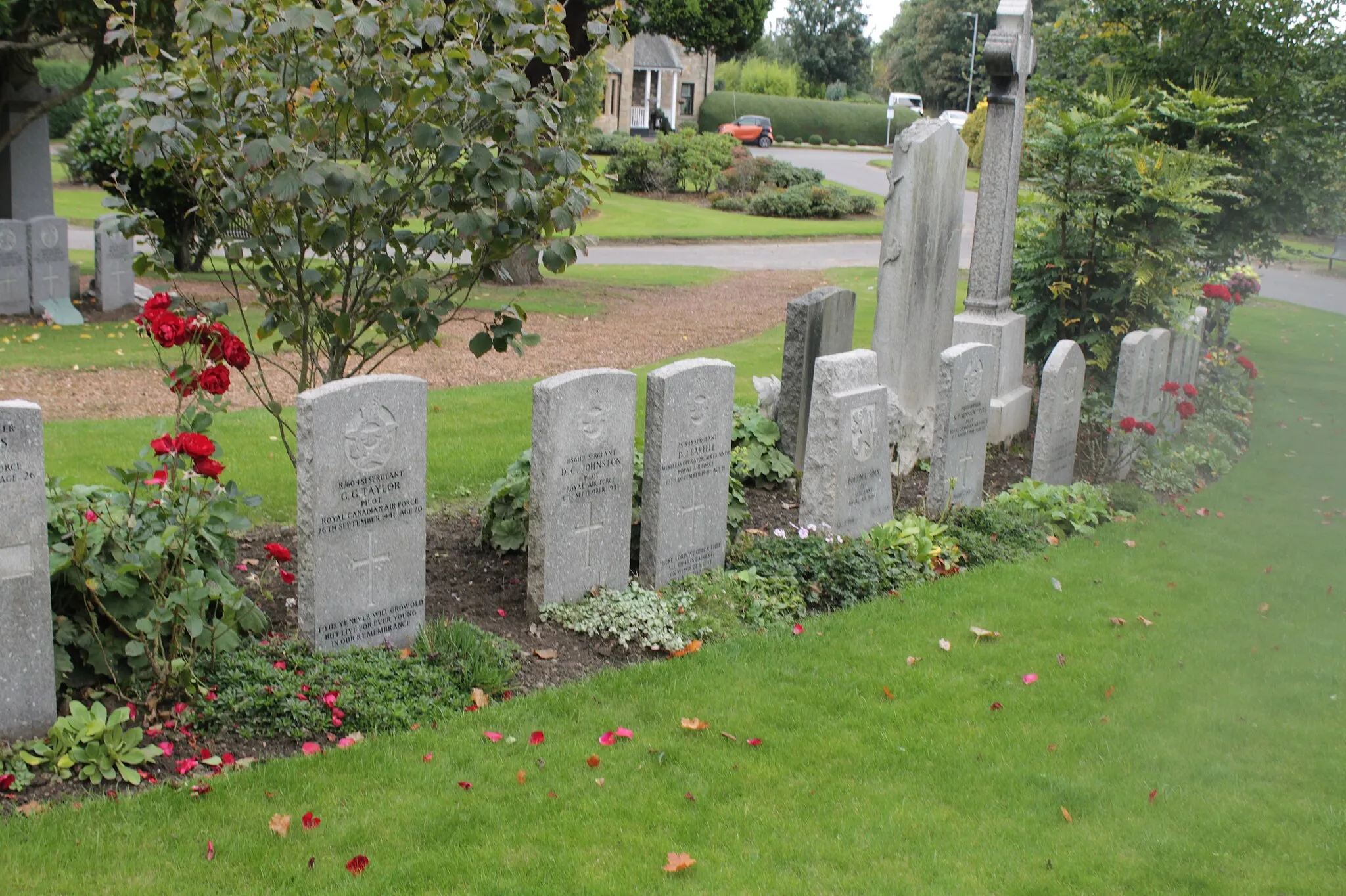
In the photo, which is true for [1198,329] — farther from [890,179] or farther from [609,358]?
[609,358]

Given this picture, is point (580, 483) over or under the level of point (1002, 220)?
under

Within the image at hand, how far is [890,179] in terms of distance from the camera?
8.96 metres

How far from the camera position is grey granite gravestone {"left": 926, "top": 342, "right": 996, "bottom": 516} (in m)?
7.97

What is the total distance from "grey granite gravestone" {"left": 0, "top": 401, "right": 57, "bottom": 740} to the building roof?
209 ft

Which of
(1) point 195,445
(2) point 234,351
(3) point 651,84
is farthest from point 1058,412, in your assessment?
(3) point 651,84

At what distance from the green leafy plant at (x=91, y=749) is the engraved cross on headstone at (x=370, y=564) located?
1.17 m

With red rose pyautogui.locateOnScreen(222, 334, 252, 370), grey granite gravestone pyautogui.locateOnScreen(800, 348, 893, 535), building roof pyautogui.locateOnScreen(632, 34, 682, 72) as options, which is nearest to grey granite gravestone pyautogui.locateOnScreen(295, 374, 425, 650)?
red rose pyautogui.locateOnScreen(222, 334, 252, 370)

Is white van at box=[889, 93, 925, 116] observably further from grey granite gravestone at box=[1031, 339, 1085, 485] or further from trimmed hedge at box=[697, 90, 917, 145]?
grey granite gravestone at box=[1031, 339, 1085, 485]

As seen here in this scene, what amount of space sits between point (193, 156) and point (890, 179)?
5.10m

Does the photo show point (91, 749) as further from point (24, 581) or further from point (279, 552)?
point (279, 552)

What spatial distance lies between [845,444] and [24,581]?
14.5ft

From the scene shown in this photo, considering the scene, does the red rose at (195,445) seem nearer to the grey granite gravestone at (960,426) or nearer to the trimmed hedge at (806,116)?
the grey granite gravestone at (960,426)

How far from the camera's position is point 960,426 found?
816 centimetres

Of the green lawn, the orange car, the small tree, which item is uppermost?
Answer: the orange car
